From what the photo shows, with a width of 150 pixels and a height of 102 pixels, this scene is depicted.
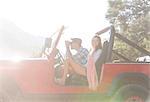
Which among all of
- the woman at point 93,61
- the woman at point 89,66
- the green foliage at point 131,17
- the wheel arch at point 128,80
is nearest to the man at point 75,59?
the woman at point 89,66

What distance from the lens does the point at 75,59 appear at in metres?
7.85

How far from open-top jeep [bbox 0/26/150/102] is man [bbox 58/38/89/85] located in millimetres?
218

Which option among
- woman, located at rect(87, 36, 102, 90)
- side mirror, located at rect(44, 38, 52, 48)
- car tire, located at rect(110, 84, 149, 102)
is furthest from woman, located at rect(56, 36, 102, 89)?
side mirror, located at rect(44, 38, 52, 48)

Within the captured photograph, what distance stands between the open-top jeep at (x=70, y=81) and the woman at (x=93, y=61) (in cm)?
9

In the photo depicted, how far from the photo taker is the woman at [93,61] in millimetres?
7422

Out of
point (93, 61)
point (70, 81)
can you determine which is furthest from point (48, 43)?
point (93, 61)

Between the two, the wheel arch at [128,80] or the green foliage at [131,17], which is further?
the green foliage at [131,17]

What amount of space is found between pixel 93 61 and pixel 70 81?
0.54m

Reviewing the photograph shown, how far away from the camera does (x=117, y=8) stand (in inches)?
1596

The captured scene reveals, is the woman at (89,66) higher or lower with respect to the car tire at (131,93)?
higher

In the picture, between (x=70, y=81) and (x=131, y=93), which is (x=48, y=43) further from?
(x=131, y=93)

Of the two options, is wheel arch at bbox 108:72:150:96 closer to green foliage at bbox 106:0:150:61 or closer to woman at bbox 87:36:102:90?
woman at bbox 87:36:102:90

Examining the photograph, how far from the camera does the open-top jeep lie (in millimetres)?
7465

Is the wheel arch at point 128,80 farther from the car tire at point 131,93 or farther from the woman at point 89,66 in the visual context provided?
the woman at point 89,66
